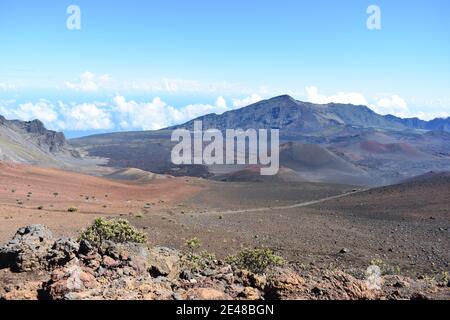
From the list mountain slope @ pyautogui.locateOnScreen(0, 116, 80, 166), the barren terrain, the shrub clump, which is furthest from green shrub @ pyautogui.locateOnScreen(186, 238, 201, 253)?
mountain slope @ pyautogui.locateOnScreen(0, 116, 80, 166)

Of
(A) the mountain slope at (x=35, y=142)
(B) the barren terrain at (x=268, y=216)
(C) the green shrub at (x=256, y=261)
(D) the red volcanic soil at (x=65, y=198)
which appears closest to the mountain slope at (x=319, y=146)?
(A) the mountain slope at (x=35, y=142)

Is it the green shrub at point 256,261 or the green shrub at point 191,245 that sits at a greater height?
the green shrub at point 256,261

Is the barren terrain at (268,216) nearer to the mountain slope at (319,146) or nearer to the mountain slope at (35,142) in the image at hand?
the mountain slope at (319,146)

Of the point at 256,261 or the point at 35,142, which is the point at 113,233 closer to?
the point at 256,261

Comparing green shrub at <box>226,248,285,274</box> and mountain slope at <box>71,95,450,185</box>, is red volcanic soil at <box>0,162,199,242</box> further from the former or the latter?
mountain slope at <box>71,95,450,185</box>

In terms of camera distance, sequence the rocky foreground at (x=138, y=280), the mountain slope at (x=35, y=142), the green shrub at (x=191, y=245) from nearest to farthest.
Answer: the rocky foreground at (x=138, y=280), the green shrub at (x=191, y=245), the mountain slope at (x=35, y=142)

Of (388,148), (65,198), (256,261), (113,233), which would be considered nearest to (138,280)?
(256,261)
